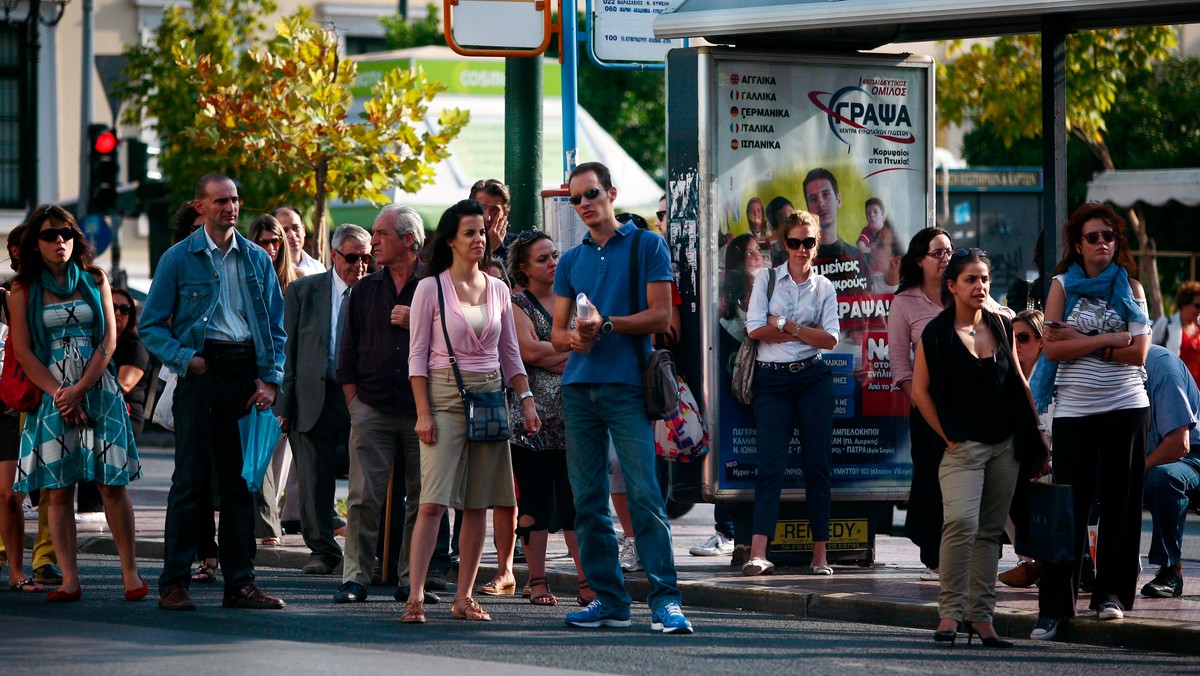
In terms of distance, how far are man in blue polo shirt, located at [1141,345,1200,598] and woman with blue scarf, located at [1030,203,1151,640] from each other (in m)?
0.84

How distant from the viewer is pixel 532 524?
9.55 metres

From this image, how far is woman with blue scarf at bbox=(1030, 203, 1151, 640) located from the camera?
344 inches

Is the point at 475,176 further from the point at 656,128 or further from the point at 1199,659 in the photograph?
the point at 1199,659

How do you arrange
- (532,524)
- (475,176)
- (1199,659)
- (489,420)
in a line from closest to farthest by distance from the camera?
(1199,659)
(489,420)
(532,524)
(475,176)

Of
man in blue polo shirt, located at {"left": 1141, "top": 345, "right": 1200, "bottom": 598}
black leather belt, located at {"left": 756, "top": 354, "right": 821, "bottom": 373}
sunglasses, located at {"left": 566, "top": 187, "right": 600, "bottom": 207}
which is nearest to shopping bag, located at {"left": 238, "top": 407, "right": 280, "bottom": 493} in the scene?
sunglasses, located at {"left": 566, "top": 187, "right": 600, "bottom": 207}

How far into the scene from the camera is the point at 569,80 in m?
12.5

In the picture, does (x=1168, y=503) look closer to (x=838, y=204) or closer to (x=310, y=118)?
(x=838, y=204)

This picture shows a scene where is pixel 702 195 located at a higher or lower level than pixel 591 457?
higher

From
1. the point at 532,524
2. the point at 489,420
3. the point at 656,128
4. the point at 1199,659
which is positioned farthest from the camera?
the point at 656,128

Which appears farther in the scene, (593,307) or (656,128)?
(656,128)

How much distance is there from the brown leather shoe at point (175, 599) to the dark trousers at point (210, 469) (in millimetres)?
28

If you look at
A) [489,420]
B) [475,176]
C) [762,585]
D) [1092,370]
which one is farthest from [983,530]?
[475,176]

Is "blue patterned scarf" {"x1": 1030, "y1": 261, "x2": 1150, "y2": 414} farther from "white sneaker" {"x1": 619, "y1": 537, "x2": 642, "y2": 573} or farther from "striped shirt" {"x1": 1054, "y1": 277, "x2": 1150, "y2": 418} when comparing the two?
"white sneaker" {"x1": 619, "y1": 537, "x2": 642, "y2": 573}

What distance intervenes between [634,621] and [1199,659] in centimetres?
254
